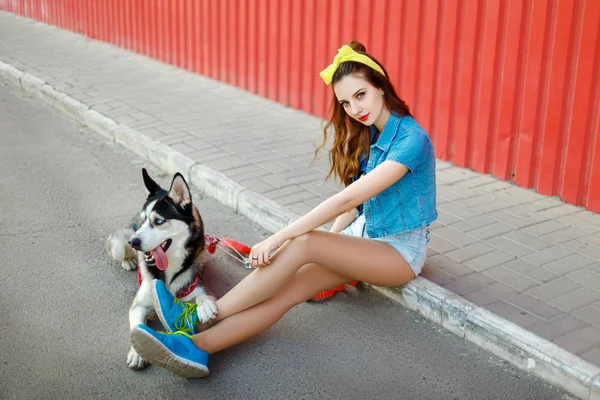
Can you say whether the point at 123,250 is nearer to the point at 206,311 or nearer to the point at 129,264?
the point at 129,264

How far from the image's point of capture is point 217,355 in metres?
4.11

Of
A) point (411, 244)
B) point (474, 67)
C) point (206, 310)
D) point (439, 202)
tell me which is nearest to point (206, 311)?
point (206, 310)

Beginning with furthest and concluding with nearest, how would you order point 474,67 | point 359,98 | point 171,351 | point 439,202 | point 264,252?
point 474,67 < point 439,202 < point 359,98 < point 264,252 < point 171,351

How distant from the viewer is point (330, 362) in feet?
13.3

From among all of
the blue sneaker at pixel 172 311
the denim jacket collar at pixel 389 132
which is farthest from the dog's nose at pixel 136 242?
the denim jacket collar at pixel 389 132

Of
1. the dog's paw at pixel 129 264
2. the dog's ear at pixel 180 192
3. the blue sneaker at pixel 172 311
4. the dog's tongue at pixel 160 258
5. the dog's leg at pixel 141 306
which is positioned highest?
the dog's ear at pixel 180 192

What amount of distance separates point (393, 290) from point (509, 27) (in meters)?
2.63

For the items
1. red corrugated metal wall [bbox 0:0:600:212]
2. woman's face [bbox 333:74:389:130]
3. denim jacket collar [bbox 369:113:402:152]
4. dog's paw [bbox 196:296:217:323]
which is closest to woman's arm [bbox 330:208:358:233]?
denim jacket collar [bbox 369:113:402:152]

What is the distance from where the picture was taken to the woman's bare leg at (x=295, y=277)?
13.2ft

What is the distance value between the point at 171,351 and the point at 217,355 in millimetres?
454

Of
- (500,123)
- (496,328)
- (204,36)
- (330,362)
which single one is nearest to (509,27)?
(500,123)

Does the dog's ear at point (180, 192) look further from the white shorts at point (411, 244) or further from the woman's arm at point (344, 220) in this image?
the white shorts at point (411, 244)

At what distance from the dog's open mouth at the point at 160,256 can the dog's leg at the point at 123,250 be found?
2.22 ft

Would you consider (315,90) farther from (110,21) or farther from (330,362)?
(110,21)
